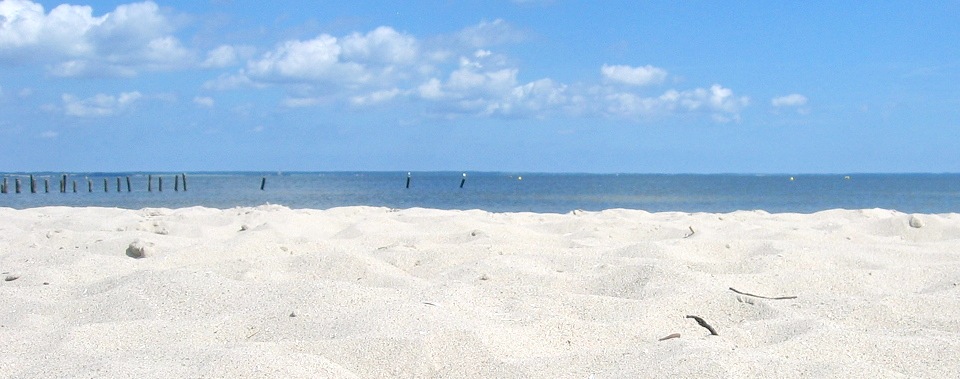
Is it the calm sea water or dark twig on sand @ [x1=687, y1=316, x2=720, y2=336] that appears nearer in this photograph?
dark twig on sand @ [x1=687, y1=316, x2=720, y2=336]

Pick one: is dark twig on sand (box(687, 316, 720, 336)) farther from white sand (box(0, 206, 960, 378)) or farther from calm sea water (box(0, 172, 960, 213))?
calm sea water (box(0, 172, 960, 213))

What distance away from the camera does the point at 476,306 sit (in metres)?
3.67

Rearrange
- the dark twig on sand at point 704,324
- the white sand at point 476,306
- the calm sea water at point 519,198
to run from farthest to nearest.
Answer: the calm sea water at point 519,198
the dark twig on sand at point 704,324
the white sand at point 476,306

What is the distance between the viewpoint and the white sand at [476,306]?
2.80 m

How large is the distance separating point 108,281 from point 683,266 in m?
3.10

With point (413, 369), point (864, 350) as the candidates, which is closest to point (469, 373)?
point (413, 369)

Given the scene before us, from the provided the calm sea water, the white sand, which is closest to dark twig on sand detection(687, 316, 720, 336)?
the white sand

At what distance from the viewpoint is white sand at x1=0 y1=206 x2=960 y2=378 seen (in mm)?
2797

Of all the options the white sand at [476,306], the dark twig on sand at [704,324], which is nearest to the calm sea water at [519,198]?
the white sand at [476,306]

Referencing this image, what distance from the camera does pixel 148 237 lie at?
596 centimetres

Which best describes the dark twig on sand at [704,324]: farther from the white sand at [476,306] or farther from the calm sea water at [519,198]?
the calm sea water at [519,198]

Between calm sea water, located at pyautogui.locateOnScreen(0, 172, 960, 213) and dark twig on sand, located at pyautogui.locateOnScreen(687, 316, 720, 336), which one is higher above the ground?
dark twig on sand, located at pyautogui.locateOnScreen(687, 316, 720, 336)

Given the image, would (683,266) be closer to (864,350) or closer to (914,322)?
(914,322)

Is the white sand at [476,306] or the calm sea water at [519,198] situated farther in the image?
the calm sea water at [519,198]
